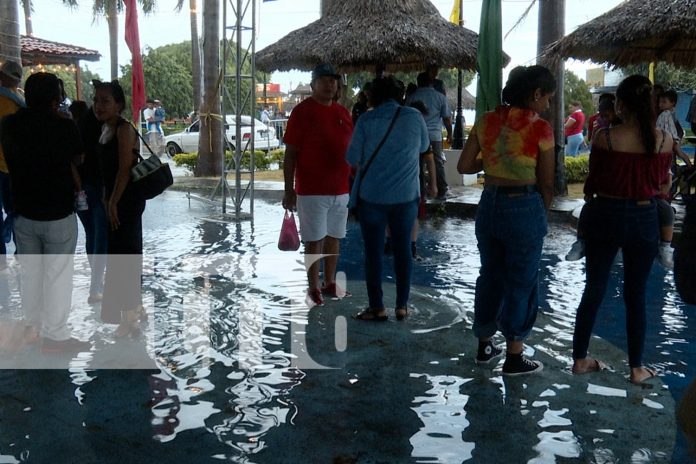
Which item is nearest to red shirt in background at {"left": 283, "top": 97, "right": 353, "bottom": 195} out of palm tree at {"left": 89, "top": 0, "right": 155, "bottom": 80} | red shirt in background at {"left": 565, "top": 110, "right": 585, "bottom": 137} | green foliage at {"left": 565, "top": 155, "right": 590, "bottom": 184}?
green foliage at {"left": 565, "top": 155, "right": 590, "bottom": 184}

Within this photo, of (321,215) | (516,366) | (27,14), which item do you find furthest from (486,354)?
(27,14)

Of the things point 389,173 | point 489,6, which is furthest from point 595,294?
point 489,6

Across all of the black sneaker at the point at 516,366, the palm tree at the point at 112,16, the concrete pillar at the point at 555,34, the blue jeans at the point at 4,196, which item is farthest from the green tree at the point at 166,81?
the black sneaker at the point at 516,366

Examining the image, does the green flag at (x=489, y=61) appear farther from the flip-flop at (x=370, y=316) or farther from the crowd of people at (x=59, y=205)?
the crowd of people at (x=59, y=205)

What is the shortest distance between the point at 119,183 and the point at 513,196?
2.61 m

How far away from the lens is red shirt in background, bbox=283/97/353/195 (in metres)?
5.61

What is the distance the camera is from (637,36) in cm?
820

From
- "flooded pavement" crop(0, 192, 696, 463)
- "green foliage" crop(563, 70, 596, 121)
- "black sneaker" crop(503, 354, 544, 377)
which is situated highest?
"green foliage" crop(563, 70, 596, 121)

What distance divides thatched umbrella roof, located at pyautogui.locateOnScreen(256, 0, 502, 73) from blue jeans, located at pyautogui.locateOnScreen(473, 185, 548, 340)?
6.82 meters

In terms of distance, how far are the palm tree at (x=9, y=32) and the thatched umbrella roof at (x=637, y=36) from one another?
25.0ft

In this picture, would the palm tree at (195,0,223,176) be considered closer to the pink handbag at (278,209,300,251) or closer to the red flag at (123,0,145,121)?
the red flag at (123,0,145,121)

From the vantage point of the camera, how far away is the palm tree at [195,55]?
2572 cm

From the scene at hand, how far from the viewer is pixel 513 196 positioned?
414cm

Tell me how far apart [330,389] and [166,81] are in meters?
49.1
